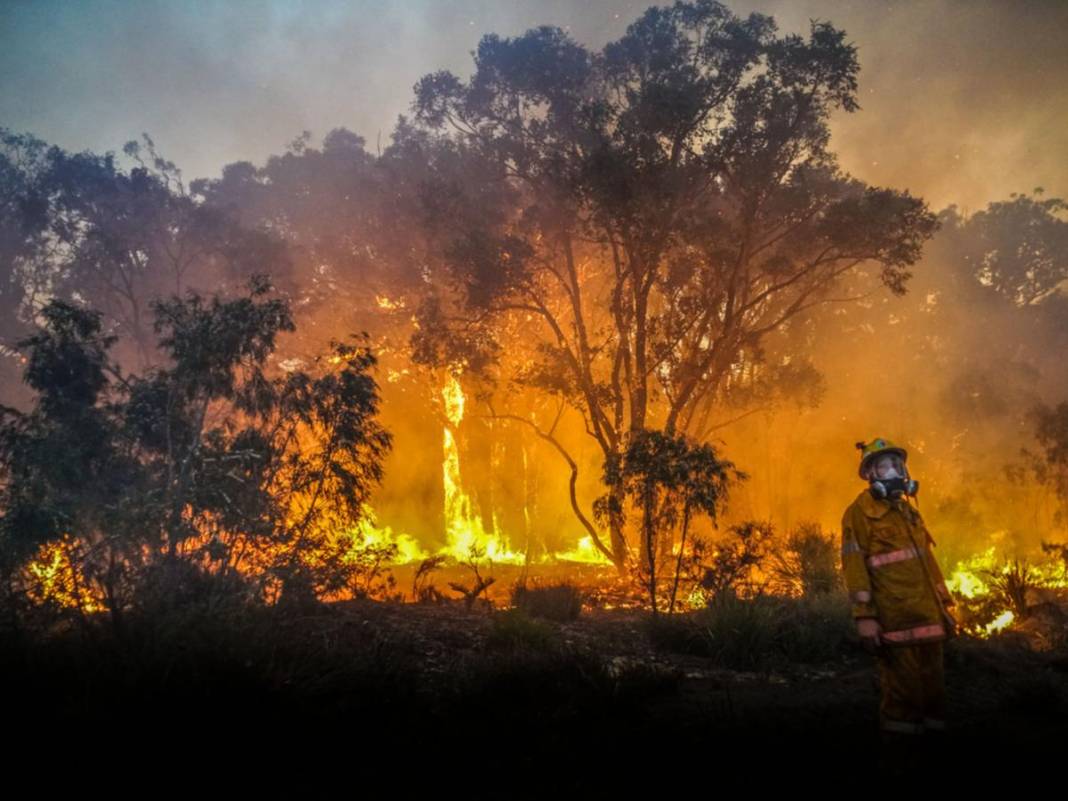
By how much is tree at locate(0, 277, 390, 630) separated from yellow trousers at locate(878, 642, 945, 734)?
688 cm

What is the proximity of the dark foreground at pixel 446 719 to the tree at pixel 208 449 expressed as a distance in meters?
2.71

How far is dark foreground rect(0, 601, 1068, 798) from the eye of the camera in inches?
163

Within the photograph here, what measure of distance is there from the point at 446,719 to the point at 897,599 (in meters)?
3.35

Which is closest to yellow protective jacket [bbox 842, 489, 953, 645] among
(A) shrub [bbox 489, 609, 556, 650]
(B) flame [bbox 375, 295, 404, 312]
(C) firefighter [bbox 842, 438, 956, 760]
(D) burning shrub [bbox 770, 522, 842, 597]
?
(C) firefighter [bbox 842, 438, 956, 760]

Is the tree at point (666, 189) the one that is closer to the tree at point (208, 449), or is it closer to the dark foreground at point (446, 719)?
the tree at point (208, 449)

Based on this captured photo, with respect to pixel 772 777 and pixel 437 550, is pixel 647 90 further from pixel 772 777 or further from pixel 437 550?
pixel 437 550

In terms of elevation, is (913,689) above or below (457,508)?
below

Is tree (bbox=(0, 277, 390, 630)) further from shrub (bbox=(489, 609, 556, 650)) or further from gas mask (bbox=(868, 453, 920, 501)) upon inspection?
gas mask (bbox=(868, 453, 920, 501))

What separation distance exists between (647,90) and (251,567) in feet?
44.8

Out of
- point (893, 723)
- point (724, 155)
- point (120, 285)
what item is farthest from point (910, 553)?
point (120, 285)

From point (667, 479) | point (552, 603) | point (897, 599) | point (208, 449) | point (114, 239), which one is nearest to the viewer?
point (897, 599)

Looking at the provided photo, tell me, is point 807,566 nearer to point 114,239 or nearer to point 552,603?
point 552,603

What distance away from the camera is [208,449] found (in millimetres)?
10070

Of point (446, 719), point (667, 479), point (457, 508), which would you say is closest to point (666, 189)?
point (667, 479)
